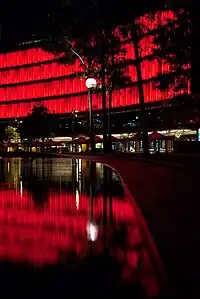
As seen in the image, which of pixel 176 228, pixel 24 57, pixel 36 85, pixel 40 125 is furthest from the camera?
pixel 24 57

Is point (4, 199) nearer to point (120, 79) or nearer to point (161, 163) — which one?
point (161, 163)

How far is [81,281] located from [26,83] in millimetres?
112646

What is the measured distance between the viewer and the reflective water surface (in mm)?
4777

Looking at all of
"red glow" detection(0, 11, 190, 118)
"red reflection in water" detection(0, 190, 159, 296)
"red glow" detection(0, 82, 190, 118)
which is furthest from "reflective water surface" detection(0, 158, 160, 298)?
"red glow" detection(0, 11, 190, 118)

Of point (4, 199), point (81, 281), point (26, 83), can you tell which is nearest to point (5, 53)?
point (26, 83)

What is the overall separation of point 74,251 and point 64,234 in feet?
4.33

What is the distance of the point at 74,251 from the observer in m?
6.46

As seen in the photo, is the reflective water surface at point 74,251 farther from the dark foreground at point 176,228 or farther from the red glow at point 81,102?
the red glow at point 81,102

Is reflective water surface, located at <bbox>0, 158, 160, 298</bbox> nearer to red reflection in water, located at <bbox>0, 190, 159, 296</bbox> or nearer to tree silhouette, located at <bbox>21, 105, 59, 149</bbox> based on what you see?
red reflection in water, located at <bbox>0, 190, 159, 296</bbox>

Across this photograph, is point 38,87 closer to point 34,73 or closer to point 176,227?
point 34,73

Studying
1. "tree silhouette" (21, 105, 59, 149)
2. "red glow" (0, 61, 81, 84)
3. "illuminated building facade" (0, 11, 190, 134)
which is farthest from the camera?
"red glow" (0, 61, 81, 84)

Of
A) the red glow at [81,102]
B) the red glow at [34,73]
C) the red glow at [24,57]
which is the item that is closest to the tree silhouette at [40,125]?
the red glow at [81,102]

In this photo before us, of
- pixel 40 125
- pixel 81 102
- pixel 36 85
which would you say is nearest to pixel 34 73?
pixel 36 85

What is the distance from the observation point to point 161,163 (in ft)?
88.3
